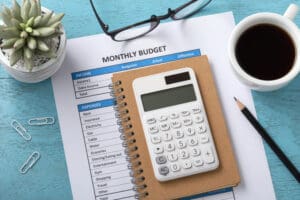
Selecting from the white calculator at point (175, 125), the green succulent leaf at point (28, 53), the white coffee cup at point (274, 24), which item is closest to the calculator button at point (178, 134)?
the white calculator at point (175, 125)

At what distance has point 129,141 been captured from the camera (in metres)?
0.62

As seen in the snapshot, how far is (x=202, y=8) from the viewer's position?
66cm

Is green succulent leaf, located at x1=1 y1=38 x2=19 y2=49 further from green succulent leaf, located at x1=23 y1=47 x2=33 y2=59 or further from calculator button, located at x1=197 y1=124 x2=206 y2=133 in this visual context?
calculator button, located at x1=197 y1=124 x2=206 y2=133

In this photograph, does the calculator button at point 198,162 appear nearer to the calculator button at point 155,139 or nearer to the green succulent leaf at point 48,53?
the calculator button at point 155,139

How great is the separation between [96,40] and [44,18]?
12cm

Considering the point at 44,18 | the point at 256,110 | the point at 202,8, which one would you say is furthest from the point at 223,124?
the point at 44,18

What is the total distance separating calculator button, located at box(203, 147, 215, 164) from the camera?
61cm

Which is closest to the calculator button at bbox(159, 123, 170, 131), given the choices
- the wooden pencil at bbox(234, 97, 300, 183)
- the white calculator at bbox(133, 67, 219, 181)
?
the white calculator at bbox(133, 67, 219, 181)

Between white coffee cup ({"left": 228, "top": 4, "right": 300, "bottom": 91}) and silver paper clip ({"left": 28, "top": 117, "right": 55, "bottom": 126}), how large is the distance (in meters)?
0.25

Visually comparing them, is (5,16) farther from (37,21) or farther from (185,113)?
(185,113)

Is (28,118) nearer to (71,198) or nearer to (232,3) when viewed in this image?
(71,198)

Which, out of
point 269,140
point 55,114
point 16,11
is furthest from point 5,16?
point 269,140

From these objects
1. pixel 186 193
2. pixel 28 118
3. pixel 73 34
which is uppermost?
pixel 73 34

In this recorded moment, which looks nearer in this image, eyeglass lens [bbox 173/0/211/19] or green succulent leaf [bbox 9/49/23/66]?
green succulent leaf [bbox 9/49/23/66]
